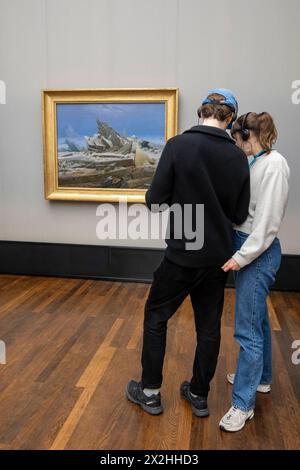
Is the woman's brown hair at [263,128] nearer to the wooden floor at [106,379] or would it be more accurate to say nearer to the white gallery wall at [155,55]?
the wooden floor at [106,379]

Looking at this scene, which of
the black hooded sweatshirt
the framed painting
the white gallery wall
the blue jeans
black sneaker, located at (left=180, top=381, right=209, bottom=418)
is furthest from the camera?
the framed painting

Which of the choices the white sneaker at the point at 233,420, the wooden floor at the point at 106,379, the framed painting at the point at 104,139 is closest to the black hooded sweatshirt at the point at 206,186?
the white sneaker at the point at 233,420

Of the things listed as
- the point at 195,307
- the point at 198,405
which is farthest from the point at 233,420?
the point at 195,307

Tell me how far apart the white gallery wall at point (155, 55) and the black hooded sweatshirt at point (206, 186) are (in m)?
2.59

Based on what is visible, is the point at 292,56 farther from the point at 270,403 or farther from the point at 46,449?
the point at 46,449

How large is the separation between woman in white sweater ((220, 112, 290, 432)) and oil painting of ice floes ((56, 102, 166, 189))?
2.43 metres

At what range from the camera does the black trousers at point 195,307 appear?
211cm

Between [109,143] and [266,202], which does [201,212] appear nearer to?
[266,202]

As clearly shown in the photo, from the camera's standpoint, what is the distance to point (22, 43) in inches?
177

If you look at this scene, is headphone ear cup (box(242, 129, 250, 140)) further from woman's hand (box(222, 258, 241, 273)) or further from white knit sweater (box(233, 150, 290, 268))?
woman's hand (box(222, 258, 241, 273))

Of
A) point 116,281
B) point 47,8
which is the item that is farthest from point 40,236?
point 47,8

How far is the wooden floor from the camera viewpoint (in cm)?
213

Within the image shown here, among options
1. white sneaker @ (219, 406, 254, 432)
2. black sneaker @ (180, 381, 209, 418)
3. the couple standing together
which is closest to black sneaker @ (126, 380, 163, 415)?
the couple standing together

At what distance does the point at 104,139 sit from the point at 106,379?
2774 millimetres
